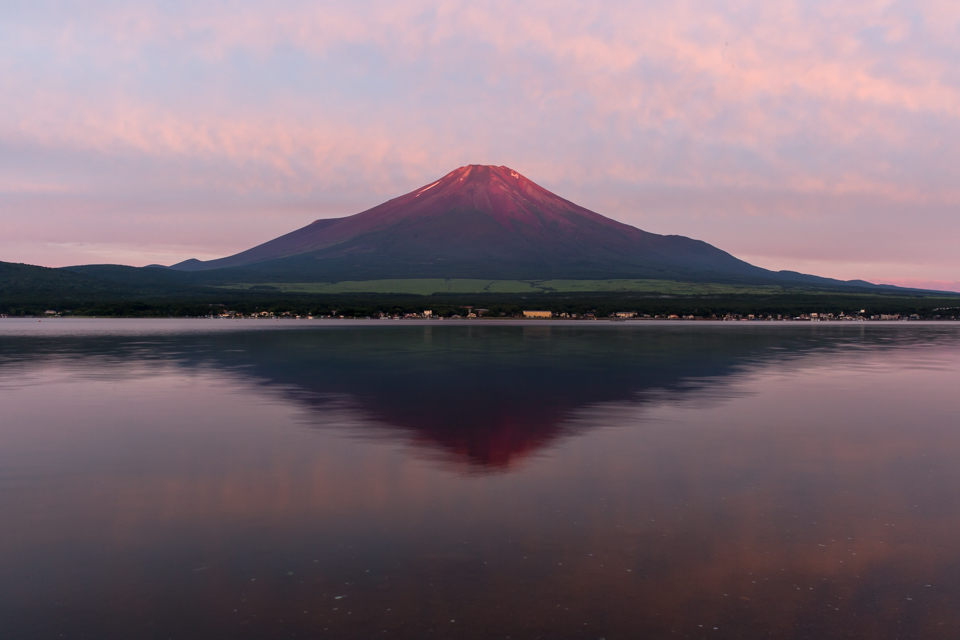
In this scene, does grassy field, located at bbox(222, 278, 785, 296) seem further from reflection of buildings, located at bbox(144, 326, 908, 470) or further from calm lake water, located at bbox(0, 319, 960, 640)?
calm lake water, located at bbox(0, 319, 960, 640)

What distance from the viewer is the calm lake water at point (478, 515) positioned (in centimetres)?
775

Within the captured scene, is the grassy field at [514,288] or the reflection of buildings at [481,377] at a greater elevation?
the grassy field at [514,288]

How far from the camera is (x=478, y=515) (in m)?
11.0

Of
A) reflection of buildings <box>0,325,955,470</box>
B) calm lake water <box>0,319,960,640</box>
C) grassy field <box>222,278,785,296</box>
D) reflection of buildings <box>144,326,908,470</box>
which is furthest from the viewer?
grassy field <box>222,278,785,296</box>

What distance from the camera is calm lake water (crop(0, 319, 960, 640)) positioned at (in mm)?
7754

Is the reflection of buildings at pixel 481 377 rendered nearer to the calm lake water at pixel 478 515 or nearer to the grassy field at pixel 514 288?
the calm lake water at pixel 478 515

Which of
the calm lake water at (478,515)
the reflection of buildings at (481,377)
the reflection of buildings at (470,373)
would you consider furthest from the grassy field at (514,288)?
the calm lake water at (478,515)

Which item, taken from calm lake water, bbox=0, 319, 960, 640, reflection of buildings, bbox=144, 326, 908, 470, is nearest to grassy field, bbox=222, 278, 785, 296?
reflection of buildings, bbox=144, 326, 908, 470

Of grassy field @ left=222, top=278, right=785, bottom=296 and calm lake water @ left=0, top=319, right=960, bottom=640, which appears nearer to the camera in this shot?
calm lake water @ left=0, top=319, right=960, bottom=640

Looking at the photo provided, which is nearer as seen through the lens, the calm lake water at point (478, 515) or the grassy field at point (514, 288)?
the calm lake water at point (478, 515)

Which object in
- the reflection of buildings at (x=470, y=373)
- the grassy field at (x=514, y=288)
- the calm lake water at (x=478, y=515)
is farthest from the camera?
the grassy field at (x=514, y=288)

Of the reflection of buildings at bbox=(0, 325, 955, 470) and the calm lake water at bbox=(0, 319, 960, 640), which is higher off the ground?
the reflection of buildings at bbox=(0, 325, 955, 470)

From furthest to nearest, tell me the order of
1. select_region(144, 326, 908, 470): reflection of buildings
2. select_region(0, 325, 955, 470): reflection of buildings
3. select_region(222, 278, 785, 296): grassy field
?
select_region(222, 278, 785, 296): grassy field, select_region(0, 325, 955, 470): reflection of buildings, select_region(144, 326, 908, 470): reflection of buildings

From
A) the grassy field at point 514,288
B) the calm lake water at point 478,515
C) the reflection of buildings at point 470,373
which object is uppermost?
the grassy field at point 514,288
